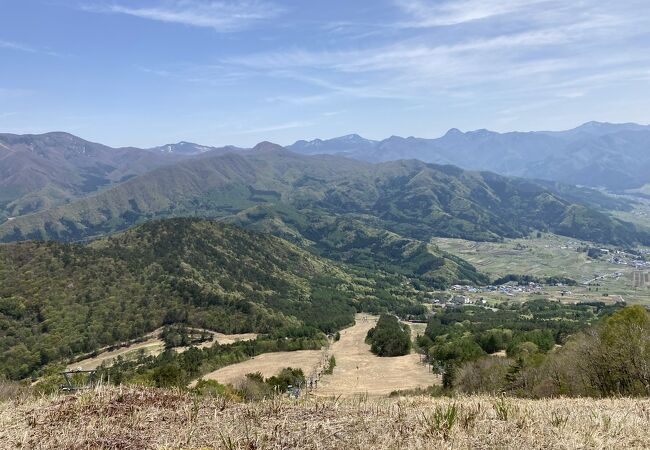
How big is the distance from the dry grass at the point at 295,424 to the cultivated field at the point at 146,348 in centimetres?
12837

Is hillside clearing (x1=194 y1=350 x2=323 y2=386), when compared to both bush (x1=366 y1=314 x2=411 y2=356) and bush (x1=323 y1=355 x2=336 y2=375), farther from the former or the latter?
bush (x1=366 y1=314 x2=411 y2=356)

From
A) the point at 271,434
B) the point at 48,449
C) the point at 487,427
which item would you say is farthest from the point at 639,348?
the point at 48,449

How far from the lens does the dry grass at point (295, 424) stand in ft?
25.0

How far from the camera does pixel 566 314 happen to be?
561 ft

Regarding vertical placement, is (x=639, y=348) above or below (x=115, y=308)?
above

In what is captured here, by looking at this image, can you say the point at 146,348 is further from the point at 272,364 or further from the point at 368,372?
the point at 368,372

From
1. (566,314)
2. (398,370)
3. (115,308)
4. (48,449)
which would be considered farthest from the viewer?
(566,314)

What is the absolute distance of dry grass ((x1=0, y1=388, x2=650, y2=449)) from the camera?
7613mm

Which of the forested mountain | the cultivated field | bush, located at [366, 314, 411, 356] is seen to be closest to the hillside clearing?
bush, located at [366, 314, 411, 356]

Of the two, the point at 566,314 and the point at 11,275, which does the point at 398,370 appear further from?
the point at 11,275

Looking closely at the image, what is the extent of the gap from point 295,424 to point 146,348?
14283 cm

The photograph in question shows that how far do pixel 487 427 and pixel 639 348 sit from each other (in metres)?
21.8

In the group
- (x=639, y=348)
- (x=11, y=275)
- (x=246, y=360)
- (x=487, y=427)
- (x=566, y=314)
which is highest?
(x=487, y=427)

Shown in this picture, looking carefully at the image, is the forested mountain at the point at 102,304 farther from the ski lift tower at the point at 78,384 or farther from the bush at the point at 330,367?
the ski lift tower at the point at 78,384
